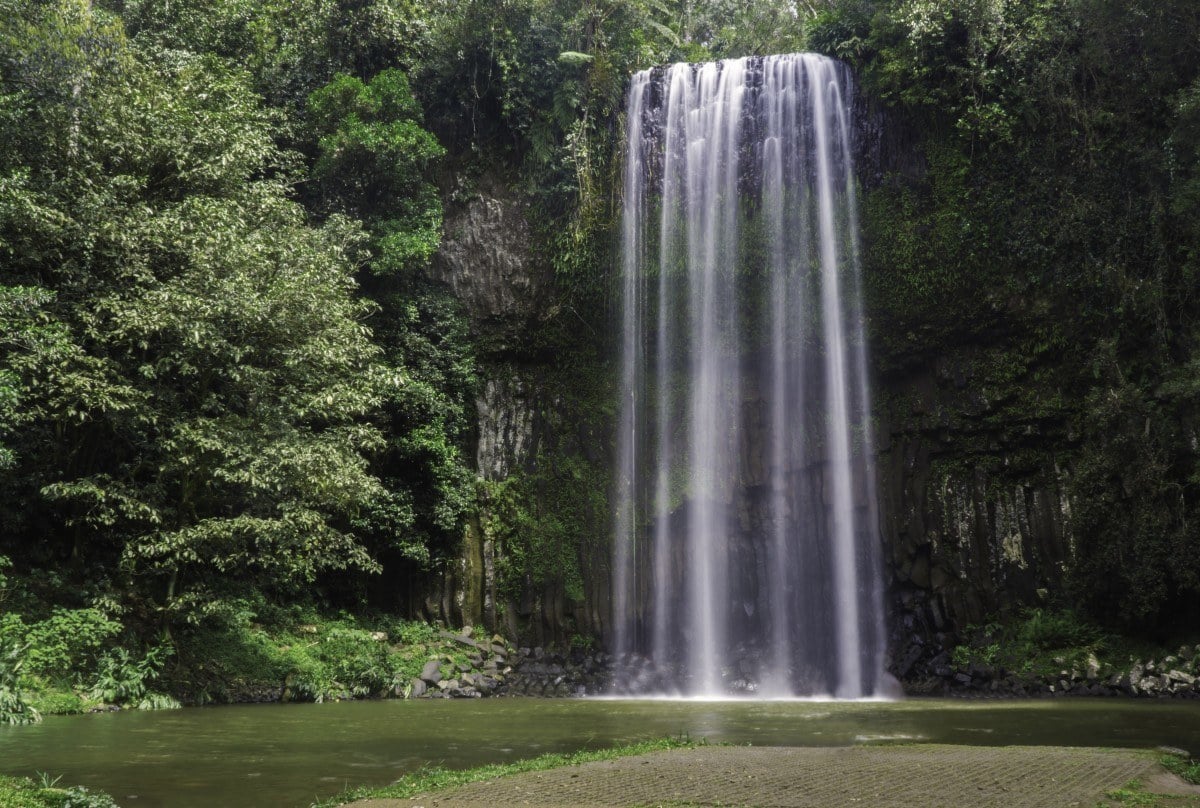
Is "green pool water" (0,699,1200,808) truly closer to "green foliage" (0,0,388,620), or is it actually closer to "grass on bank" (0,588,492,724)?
"grass on bank" (0,588,492,724)

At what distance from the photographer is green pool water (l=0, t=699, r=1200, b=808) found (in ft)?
24.2

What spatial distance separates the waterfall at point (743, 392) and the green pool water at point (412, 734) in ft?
14.5

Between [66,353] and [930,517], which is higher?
[66,353]

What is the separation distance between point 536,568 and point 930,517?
8.69 m

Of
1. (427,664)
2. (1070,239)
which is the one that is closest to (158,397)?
(427,664)

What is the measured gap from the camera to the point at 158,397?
49.9 feet

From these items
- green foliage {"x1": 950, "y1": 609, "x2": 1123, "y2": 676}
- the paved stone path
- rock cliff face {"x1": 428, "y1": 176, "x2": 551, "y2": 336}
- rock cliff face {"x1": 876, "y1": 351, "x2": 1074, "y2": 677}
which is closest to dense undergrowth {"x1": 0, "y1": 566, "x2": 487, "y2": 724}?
rock cliff face {"x1": 428, "y1": 176, "x2": 551, "y2": 336}

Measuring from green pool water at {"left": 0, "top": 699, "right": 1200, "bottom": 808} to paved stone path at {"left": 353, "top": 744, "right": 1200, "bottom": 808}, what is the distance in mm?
1462

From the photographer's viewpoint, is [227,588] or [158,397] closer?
[158,397]

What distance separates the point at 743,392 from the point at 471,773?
15121mm

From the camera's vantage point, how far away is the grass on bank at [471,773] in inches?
244

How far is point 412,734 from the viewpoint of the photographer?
34.9 feet

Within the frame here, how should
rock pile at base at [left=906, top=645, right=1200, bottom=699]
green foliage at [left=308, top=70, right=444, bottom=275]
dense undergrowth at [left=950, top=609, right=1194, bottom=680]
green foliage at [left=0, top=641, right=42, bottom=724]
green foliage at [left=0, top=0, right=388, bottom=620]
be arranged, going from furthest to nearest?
1. green foliage at [left=308, top=70, right=444, bottom=275]
2. dense undergrowth at [left=950, top=609, right=1194, bottom=680]
3. rock pile at base at [left=906, top=645, right=1200, bottom=699]
4. green foliage at [left=0, top=0, right=388, bottom=620]
5. green foliage at [left=0, top=641, right=42, bottom=724]

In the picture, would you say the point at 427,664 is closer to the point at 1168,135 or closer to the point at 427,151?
the point at 427,151
